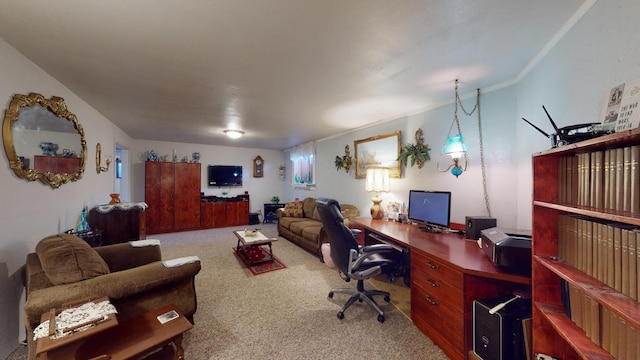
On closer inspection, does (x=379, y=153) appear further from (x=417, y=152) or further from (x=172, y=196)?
(x=172, y=196)

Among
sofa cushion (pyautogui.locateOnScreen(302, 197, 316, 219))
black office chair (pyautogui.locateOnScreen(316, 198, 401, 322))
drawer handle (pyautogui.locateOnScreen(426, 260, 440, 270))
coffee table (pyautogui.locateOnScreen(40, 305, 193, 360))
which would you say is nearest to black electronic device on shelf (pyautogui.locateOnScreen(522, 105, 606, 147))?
drawer handle (pyautogui.locateOnScreen(426, 260, 440, 270))

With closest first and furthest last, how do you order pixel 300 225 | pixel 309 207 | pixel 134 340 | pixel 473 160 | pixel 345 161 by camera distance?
pixel 134 340 < pixel 473 160 < pixel 300 225 < pixel 345 161 < pixel 309 207

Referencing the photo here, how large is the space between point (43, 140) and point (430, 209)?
3.86 meters

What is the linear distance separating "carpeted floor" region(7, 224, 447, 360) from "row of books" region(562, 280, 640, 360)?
995 mm

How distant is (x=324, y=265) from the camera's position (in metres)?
3.56

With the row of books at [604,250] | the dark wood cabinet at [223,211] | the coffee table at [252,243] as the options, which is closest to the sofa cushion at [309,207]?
the coffee table at [252,243]

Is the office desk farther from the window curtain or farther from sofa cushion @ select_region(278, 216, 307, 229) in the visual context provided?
the window curtain

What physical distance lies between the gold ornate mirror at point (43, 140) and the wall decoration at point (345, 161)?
3.84 metres

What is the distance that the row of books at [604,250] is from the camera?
0.80 meters

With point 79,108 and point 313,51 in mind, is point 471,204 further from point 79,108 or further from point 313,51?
point 79,108

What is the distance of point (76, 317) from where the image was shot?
4.01ft

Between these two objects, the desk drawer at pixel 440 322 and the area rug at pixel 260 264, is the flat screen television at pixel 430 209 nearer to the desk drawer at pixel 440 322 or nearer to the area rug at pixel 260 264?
the desk drawer at pixel 440 322

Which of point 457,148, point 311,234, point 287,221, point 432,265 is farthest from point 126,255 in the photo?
point 457,148

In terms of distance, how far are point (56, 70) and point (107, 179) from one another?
236 centimetres
